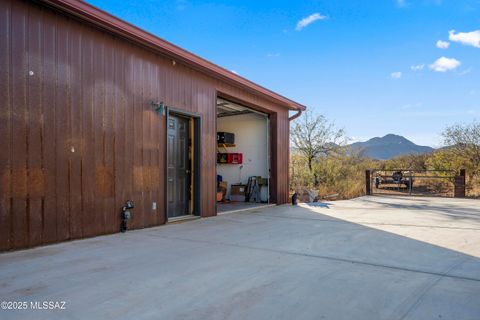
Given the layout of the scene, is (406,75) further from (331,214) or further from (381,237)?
(381,237)

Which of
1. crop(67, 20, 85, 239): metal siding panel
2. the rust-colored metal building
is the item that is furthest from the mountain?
crop(67, 20, 85, 239): metal siding panel

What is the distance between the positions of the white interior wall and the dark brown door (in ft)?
12.1

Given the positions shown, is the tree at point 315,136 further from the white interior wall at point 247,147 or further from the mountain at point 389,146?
the mountain at point 389,146

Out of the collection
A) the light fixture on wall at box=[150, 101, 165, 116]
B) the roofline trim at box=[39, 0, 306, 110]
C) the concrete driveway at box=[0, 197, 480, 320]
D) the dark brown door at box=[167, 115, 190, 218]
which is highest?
the roofline trim at box=[39, 0, 306, 110]

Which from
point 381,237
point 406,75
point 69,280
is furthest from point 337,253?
point 406,75

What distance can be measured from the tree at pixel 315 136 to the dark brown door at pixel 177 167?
866 centimetres

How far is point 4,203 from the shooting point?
3.74 meters

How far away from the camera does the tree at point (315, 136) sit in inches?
575

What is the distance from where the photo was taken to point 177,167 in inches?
257

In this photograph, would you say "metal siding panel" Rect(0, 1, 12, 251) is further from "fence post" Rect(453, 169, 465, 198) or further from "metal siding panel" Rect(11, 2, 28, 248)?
"fence post" Rect(453, 169, 465, 198)

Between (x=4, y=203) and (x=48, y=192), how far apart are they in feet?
1.62

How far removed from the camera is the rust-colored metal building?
3.89 m

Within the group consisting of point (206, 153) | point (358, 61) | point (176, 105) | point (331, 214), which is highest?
point (358, 61)

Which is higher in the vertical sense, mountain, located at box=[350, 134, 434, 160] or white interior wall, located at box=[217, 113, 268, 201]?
mountain, located at box=[350, 134, 434, 160]
